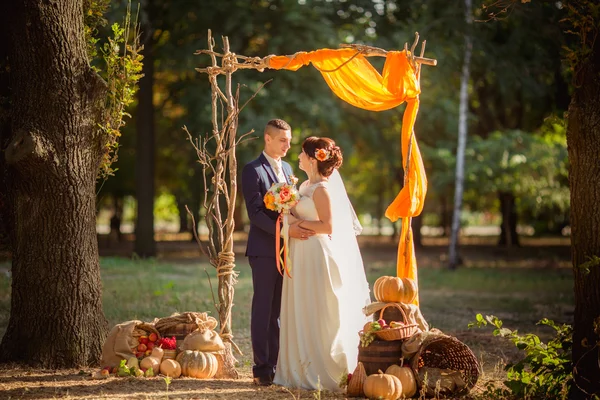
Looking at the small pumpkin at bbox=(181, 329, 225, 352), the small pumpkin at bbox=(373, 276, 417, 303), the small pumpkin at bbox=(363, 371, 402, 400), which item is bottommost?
the small pumpkin at bbox=(363, 371, 402, 400)

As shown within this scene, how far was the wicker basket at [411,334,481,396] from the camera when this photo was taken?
7.03 m

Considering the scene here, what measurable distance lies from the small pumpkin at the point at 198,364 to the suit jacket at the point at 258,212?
3.49 feet

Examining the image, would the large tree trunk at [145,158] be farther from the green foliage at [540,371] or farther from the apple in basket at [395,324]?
the green foliage at [540,371]

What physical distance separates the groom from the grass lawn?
0.35 metres

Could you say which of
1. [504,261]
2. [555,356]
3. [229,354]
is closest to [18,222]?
[229,354]

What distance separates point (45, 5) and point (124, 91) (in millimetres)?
1179

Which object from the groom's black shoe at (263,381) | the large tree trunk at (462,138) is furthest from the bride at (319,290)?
the large tree trunk at (462,138)

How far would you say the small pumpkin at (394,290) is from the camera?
733cm

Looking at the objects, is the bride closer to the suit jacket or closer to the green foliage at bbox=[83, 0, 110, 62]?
the suit jacket

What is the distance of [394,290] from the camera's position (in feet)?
24.0

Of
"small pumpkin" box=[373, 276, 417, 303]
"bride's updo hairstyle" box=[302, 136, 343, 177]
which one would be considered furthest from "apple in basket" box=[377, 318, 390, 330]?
"bride's updo hairstyle" box=[302, 136, 343, 177]

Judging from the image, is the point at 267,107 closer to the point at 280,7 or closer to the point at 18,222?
the point at 280,7

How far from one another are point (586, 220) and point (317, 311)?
2481mm

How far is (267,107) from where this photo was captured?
70.4 ft
